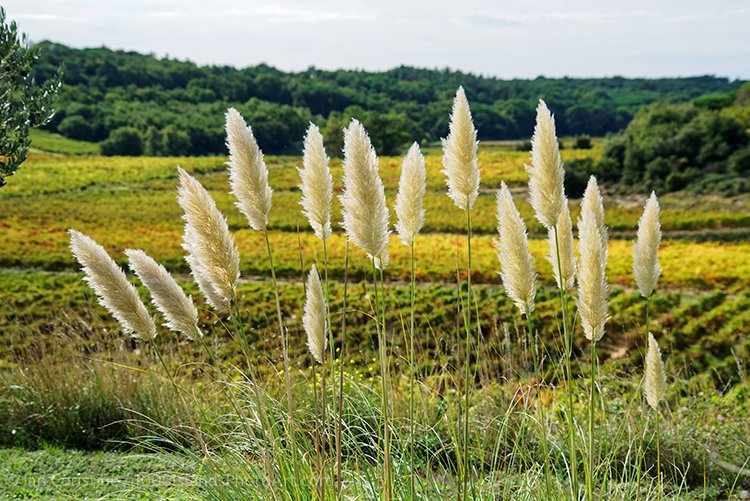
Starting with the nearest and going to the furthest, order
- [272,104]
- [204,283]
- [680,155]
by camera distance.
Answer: [204,283] → [680,155] → [272,104]

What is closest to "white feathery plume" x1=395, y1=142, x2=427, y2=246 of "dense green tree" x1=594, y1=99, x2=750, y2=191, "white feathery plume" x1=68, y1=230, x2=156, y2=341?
"white feathery plume" x1=68, y1=230, x2=156, y2=341

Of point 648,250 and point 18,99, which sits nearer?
point 648,250

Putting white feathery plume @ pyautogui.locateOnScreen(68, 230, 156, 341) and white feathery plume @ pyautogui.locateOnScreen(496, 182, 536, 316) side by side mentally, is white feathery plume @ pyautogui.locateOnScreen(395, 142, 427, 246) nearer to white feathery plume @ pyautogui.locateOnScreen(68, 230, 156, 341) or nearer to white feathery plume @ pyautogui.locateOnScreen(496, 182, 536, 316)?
white feathery plume @ pyautogui.locateOnScreen(496, 182, 536, 316)

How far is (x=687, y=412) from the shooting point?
5.94 meters

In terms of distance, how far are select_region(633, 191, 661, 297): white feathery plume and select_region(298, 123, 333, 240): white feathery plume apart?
3.59ft

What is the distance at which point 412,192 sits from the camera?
238cm

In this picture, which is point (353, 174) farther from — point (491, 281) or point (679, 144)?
point (679, 144)

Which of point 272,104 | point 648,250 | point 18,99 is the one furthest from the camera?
point 272,104

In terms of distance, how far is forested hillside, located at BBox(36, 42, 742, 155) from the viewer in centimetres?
6181

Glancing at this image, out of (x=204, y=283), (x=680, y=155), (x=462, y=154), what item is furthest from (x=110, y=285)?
(x=680, y=155)

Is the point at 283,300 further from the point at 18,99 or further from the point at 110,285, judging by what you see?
the point at 110,285

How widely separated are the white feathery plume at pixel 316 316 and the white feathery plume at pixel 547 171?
0.77m

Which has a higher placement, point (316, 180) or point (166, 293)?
point (316, 180)

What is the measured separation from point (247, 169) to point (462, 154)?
0.69 m
